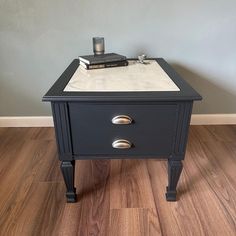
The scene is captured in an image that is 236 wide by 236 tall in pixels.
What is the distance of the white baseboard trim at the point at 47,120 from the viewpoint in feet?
6.52

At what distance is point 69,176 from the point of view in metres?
1.17

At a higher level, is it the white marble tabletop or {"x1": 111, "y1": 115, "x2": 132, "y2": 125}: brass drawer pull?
the white marble tabletop

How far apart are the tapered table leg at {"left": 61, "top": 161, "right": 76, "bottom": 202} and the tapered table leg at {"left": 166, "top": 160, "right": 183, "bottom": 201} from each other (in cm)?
48

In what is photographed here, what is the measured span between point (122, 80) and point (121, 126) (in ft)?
0.85

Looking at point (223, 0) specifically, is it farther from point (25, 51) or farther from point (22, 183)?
point (22, 183)

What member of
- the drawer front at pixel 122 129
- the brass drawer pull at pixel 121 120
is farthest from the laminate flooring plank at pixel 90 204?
the brass drawer pull at pixel 121 120

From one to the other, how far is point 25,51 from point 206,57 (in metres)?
1.36

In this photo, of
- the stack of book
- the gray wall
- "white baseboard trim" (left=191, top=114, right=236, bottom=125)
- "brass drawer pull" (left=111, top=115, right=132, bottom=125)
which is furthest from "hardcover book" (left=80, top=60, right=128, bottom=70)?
"white baseboard trim" (left=191, top=114, right=236, bottom=125)

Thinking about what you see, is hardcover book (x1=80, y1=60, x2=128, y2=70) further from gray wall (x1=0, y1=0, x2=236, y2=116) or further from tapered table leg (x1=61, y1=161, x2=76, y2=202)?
tapered table leg (x1=61, y1=161, x2=76, y2=202)

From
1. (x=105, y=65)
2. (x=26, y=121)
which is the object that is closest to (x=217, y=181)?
(x=105, y=65)

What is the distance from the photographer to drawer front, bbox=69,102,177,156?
1021mm

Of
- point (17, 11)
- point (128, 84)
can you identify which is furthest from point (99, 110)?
point (17, 11)

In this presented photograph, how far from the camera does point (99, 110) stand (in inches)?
40.2

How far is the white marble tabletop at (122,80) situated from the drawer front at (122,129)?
0.09 meters
